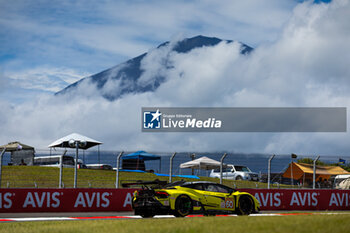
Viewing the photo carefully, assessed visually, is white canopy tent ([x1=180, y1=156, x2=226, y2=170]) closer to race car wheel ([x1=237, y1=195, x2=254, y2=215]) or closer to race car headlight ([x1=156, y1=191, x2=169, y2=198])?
race car wheel ([x1=237, y1=195, x2=254, y2=215])

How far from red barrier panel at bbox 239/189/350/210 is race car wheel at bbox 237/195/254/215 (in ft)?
13.7

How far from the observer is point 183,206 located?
15141mm

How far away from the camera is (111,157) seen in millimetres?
20703

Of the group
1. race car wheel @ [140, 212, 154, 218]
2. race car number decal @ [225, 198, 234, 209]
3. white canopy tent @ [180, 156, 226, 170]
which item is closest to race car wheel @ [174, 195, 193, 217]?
race car wheel @ [140, 212, 154, 218]

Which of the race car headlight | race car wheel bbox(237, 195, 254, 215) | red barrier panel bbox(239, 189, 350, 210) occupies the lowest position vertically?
red barrier panel bbox(239, 189, 350, 210)

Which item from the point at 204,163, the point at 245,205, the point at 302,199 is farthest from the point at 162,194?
the point at 204,163

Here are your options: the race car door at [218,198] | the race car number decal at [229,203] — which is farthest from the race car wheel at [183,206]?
the race car number decal at [229,203]

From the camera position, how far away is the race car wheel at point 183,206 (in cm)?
1495

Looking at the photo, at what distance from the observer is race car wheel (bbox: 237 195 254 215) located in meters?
16.2

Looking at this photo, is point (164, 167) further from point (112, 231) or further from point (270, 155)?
point (112, 231)

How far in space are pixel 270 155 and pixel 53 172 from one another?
14315 millimetres

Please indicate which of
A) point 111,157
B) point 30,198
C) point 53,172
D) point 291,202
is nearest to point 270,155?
point 291,202

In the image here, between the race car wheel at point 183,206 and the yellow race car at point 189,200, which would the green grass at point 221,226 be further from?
the race car wheel at point 183,206

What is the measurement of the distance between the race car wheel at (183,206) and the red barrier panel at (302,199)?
19.0ft
